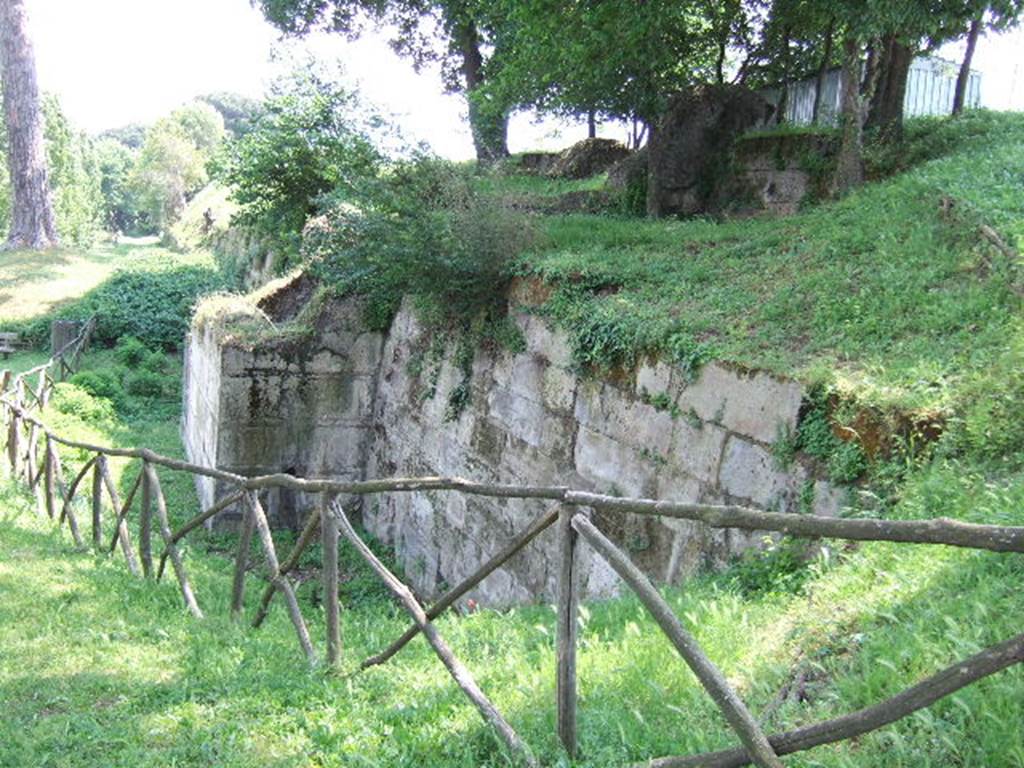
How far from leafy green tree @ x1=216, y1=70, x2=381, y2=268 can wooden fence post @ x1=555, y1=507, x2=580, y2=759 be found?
36.7 ft

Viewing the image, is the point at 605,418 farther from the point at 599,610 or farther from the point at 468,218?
the point at 468,218

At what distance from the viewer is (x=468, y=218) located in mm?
8844

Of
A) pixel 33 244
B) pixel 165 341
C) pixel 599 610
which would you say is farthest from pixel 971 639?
pixel 33 244

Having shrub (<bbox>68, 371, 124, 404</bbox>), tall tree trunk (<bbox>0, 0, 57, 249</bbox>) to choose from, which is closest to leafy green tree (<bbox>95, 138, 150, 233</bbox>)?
tall tree trunk (<bbox>0, 0, 57, 249</bbox>)

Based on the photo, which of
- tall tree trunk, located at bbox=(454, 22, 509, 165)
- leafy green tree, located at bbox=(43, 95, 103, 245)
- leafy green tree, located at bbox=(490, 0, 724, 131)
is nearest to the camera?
leafy green tree, located at bbox=(490, 0, 724, 131)

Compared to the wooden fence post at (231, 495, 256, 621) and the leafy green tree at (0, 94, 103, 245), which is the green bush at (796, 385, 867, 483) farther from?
the leafy green tree at (0, 94, 103, 245)

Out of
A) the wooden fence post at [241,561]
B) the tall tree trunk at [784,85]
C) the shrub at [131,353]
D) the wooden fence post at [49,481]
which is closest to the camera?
the wooden fence post at [241,561]

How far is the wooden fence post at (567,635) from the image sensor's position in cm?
290

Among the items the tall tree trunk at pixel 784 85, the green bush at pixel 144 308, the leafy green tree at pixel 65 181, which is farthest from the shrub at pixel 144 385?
the leafy green tree at pixel 65 181

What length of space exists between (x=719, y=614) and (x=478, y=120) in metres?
17.3

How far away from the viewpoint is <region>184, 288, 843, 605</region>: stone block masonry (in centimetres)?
539

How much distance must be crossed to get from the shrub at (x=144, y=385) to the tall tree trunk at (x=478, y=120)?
326 inches

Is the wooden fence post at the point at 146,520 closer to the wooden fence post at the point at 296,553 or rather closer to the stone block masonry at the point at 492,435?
the wooden fence post at the point at 296,553

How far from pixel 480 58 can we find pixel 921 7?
13882 mm
